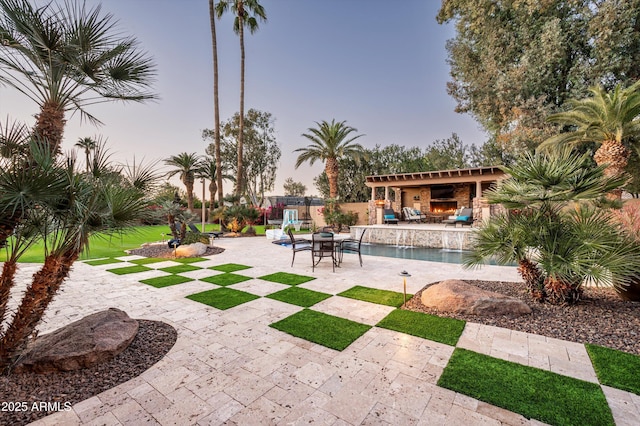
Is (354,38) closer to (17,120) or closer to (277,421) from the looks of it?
(17,120)

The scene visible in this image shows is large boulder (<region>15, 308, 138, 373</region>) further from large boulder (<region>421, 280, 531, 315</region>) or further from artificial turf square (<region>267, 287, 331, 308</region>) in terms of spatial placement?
large boulder (<region>421, 280, 531, 315</region>)

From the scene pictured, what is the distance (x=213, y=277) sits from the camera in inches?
258

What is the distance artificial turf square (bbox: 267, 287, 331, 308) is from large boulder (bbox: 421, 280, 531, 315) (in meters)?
1.79

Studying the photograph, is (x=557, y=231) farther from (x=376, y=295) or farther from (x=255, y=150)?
(x=255, y=150)

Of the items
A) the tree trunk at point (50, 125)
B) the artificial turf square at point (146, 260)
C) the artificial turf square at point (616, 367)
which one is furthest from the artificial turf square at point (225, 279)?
the artificial turf square at point (616, 367)

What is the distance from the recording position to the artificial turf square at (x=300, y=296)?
473 cm

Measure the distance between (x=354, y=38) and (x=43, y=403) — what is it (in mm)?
19423

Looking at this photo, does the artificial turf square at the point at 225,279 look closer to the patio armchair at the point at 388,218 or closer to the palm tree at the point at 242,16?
the patio armchair at the point at 388,218

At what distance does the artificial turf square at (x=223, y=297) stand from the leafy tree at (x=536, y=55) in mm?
14840

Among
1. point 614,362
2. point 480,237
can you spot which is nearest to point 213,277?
point 480,237

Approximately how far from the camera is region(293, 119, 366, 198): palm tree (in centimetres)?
1962

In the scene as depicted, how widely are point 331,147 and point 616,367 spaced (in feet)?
60.1

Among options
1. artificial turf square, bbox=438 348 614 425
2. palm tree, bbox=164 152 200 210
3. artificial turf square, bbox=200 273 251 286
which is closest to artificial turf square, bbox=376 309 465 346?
artificial turf square, bbox=438 348 614 425

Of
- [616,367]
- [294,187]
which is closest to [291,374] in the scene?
[616,367]
